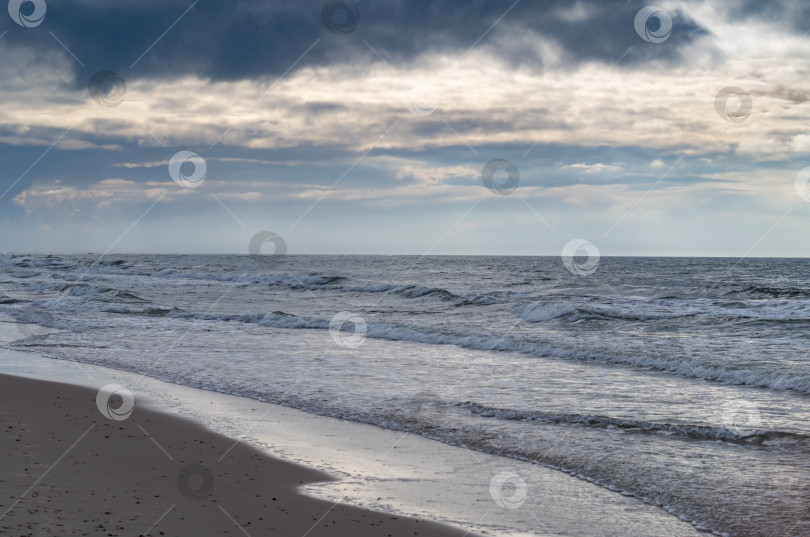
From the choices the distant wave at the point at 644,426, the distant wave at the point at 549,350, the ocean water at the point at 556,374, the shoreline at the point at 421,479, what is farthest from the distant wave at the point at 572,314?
the shoreline at the point at 421,479

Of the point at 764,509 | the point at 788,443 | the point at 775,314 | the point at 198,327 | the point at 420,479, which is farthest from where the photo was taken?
the point at 775,314

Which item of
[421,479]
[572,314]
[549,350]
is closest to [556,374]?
[549,350]

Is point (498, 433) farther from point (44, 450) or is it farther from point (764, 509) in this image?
point (44, 450)

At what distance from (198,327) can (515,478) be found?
2178cm

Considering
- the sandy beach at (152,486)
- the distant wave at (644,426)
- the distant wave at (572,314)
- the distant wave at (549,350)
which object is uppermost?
the distant wave at (572,314)

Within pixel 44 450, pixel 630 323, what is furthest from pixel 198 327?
pixel 44 450

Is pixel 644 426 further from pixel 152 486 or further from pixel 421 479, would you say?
pixel 152 486

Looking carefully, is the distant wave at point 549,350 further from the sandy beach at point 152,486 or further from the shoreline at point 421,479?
the sandy beach at point 152,486

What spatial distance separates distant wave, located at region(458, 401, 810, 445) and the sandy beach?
14.7 ft

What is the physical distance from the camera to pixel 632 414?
11.6 meters

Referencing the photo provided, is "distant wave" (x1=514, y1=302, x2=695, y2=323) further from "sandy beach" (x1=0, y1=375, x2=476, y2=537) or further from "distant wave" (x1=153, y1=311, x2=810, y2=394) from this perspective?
"sandy beach" (x1=0, y1=375, x2=476, y2=537)

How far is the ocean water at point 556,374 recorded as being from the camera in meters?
8.53

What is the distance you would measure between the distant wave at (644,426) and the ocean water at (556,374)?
0.04 meters

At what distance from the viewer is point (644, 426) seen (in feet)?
35.1
